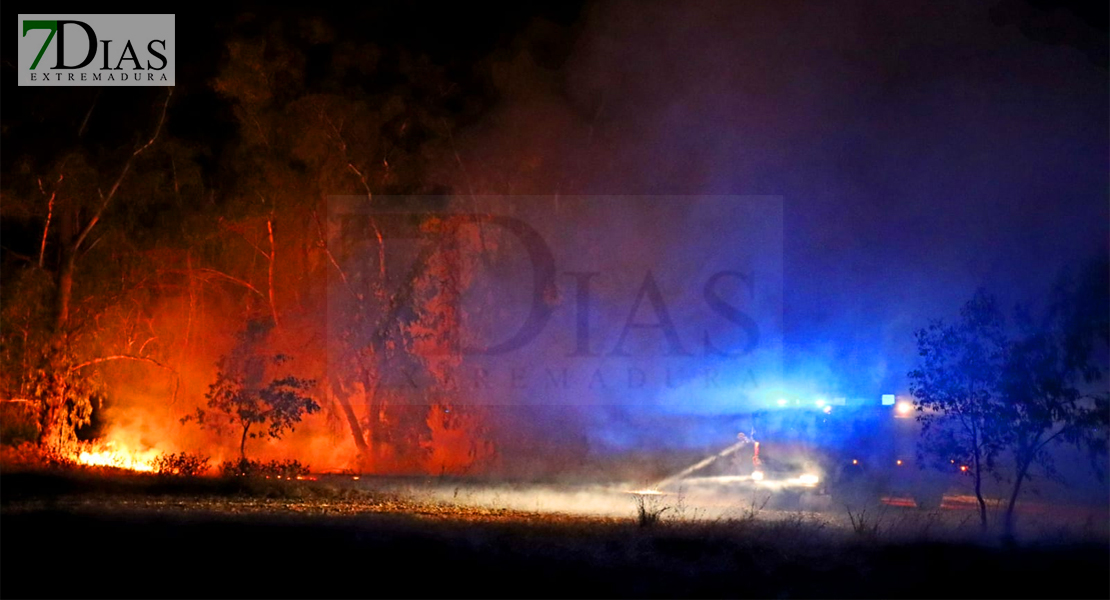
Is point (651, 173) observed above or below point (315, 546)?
above

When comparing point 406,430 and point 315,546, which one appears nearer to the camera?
point 315,546

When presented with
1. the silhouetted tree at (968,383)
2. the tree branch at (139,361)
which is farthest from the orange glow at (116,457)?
the silhouetted tree at (968,383)

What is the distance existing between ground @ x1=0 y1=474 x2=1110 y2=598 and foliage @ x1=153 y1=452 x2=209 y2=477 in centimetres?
229

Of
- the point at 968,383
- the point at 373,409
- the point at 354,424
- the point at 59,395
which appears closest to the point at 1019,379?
the point at 968,383

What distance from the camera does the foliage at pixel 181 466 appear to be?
14.8m

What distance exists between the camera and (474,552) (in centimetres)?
882

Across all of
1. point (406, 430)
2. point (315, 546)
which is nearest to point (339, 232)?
point (406, 430)

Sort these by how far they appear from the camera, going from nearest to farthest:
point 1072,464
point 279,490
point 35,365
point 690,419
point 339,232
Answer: point 279,490 → point 1072,464 → point 35,365 → point 690,419 → point 339,232

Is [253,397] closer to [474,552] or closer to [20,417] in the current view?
[20,417]

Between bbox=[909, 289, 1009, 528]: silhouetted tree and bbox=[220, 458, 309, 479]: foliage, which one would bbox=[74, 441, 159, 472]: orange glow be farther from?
bbox=[909, 289, 1009, 528]: silhouetted tree

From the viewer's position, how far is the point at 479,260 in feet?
70.7

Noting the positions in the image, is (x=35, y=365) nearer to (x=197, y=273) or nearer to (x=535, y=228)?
(x=197, y=273)

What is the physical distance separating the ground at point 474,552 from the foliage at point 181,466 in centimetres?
229

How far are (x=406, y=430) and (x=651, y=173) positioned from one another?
7614 millimetres
